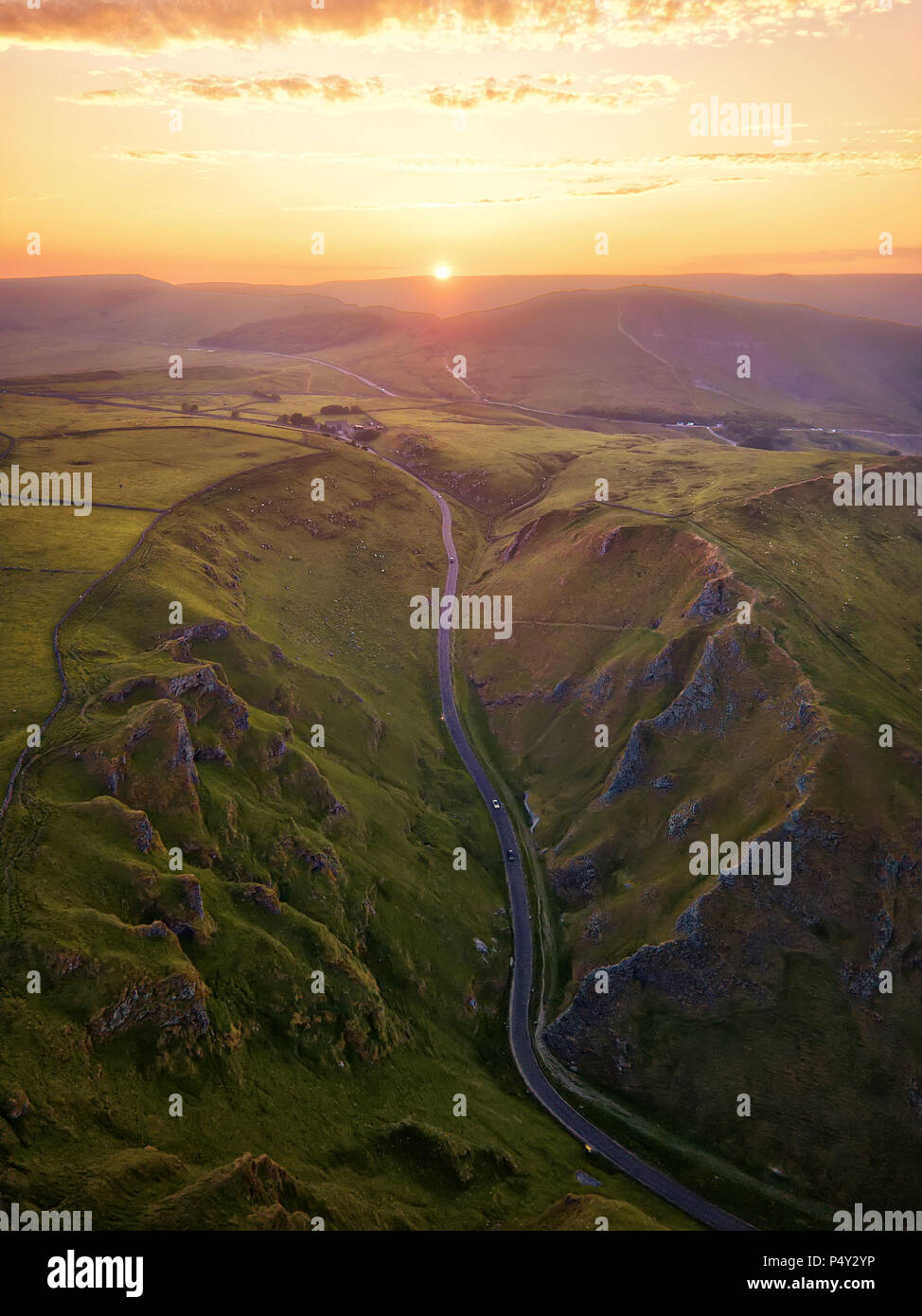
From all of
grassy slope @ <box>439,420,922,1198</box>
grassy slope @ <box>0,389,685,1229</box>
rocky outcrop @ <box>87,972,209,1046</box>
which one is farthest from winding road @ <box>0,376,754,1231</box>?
rocky outcrop @ <box>87,972,209,1046</box>

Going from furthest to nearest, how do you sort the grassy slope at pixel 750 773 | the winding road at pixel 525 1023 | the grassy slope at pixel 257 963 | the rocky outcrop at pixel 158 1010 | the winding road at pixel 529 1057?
the grassy slope at pixel 750 773 < the winding road at pixel 529 1057 < the winding road at pixel 525 1023 < the rocky outcrop at pixel 158 1010 < the grassy slope at pixel 257 963

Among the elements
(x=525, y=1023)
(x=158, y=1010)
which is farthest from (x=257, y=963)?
(x=525, y=1023)

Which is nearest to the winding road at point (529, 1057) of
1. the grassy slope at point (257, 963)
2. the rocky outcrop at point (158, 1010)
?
the grassy slope at point (257, 963)

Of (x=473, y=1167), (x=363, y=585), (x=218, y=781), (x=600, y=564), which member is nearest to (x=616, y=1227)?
(x=473, y=1167)

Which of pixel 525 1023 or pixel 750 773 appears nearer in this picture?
pixel 525 1023

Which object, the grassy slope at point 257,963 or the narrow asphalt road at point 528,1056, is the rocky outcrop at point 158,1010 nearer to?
the grassy slope at point 257,963

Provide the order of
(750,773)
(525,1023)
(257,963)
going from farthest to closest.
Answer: (750,773) < (525,1023) < (257,963)

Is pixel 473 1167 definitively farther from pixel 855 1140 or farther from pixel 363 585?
pixel 363 585

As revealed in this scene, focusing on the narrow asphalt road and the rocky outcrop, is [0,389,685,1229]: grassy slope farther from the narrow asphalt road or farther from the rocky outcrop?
the narrow asphalt road

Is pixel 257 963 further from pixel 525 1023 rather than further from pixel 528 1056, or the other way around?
pixel 525 1023
